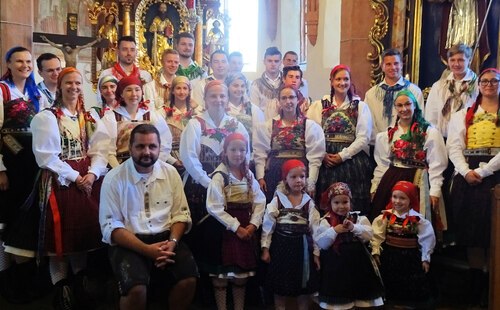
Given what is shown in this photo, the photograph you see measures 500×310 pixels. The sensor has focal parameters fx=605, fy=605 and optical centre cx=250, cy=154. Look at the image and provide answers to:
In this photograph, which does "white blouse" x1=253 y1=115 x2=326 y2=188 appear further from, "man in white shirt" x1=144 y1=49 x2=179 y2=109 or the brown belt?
"man in white shirt" x1=144 y1=49 x2=179 y2=109

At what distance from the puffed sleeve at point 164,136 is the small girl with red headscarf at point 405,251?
1646 mm

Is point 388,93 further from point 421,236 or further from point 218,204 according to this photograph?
point 218,204

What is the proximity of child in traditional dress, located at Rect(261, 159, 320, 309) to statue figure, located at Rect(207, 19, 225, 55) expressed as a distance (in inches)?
269

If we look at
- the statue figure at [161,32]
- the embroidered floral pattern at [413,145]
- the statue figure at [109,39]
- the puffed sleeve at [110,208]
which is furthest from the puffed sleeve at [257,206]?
the statue figure at [161,32]

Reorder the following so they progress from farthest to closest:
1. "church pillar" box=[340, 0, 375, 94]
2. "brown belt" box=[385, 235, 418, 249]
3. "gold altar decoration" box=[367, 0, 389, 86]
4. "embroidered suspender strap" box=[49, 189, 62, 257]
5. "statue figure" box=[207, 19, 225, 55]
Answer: "statue figure" box=[207, 19, 225, 55] → "church pillar" box=[340, 0, 375, 94] → "gold altar decoration" box=[367, 0, 389, 86] → "brown belt" box=[385, 235, 418, 249] → "embroidered suspender strap" box=[49, 189, 62, 257]

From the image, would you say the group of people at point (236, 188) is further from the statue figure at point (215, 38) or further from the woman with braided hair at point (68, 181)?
the statue figure at point (215, 38)

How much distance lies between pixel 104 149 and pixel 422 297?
2.48m

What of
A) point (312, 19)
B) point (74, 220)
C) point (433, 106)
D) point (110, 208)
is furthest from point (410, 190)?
point (312, 19)

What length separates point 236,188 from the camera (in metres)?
4.19

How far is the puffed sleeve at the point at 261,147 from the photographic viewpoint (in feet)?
15.6

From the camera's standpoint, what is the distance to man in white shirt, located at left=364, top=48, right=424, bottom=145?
17.6 feet

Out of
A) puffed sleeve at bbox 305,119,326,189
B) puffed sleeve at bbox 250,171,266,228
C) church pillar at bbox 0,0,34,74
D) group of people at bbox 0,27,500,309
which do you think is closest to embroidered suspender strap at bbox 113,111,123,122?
group of people at bbox 0,27,500,309

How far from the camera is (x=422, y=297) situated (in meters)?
4.18

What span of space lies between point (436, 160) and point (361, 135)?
637mm
